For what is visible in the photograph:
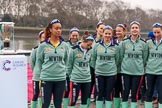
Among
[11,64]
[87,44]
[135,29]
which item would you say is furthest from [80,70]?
[11,64]

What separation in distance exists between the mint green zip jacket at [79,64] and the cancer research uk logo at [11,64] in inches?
64.1

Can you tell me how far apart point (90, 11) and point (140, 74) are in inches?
2700

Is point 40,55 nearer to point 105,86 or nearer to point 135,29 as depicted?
point 105,86

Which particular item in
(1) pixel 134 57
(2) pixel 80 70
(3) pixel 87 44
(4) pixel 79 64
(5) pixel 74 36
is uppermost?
(5) pixel 74 36

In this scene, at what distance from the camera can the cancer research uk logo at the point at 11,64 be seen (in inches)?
204

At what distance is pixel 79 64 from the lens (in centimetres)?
675

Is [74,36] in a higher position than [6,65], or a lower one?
higher

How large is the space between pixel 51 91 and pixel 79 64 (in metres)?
1.06

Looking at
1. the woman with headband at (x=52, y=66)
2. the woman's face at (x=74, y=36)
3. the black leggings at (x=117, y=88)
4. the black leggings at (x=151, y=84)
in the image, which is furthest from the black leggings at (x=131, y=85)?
the woman with headband at (x=52, y=66)

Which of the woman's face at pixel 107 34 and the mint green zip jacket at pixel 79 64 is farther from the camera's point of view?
the woman's face at pixel 107 34

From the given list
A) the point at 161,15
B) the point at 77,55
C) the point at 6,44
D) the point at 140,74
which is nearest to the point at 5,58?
the point at 6,44

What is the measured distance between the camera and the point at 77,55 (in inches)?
265

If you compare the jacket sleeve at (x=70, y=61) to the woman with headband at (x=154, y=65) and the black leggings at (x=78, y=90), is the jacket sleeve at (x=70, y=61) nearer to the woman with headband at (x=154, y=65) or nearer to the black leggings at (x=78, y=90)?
the black leggings at (x=78, y=90)

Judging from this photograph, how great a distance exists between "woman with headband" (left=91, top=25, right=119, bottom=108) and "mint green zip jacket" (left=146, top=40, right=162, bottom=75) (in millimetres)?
647
